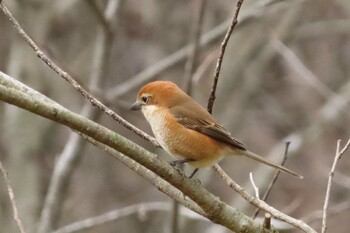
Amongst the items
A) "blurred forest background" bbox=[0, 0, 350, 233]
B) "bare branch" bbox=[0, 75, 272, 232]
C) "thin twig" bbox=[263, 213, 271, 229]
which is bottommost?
"bare branch" bbox=[0, 75, 272, 232]

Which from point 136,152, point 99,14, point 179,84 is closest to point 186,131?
point 136,152

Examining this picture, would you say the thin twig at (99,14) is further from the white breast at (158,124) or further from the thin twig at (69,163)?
the white breast at (158,124)

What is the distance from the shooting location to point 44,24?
688cm

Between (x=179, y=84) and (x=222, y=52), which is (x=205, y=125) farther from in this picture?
(x=179, y=84)

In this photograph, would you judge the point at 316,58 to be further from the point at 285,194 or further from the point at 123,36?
the point at 123,36

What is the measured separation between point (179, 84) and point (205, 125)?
4.44m

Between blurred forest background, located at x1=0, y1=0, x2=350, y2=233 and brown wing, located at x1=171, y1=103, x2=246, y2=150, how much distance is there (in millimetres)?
1931

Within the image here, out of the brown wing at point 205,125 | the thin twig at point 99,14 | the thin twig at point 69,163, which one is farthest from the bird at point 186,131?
the thin twig at point 69,163

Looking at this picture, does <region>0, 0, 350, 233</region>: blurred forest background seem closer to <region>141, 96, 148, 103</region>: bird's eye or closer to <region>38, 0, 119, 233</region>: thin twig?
<region>38, 0, 119, 233</region>: thin twig

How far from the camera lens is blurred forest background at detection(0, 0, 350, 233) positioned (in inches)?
246

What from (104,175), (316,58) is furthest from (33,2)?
(316,58)

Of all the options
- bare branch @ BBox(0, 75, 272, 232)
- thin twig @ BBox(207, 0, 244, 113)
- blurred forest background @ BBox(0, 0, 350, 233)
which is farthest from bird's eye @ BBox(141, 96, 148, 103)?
blurred forest background @ BBox(0, 0, 350, 233)

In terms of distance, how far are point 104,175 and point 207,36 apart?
3649mm

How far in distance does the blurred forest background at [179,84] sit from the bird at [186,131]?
71.1 inches
